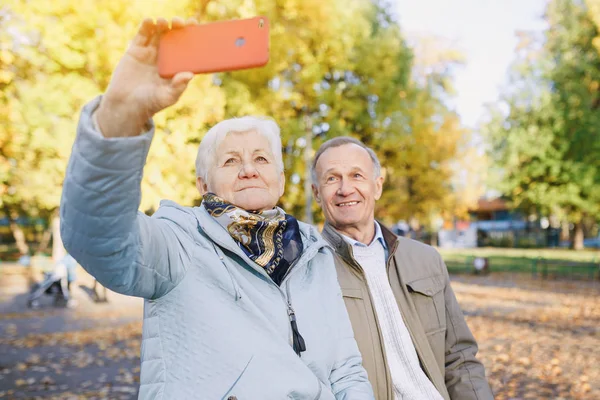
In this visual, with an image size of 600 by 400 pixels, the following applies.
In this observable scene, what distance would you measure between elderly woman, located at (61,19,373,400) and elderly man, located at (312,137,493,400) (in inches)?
17.5

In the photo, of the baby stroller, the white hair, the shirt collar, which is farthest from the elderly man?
the baby stroller

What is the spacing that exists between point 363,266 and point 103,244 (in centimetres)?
165

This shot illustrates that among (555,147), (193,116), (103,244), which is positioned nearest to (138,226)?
(103,244)

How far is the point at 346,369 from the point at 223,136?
3.14 feet

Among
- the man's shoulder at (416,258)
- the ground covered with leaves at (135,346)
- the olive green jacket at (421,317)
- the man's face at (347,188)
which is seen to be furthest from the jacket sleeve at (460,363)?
the ground covered with leaves at (135,346)

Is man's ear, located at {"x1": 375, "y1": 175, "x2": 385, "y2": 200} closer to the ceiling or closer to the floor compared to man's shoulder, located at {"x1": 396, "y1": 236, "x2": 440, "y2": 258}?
closer to the ceiling

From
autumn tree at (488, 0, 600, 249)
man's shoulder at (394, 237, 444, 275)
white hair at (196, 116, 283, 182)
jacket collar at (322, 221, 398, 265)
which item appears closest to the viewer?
white hair at (196, 116, 283, 182)

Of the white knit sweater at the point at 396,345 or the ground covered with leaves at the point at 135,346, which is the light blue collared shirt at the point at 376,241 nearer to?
the white knit sweater at the point at 396,345

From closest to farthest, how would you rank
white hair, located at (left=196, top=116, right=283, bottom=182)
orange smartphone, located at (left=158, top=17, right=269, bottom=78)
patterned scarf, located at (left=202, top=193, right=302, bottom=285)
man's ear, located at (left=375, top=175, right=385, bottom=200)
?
orange smartphone, located at (left=158, top=17, right=269, bottom=78)
patterned scarf, located at (left=202, top=193, right=302, bottom=285)
white hair, located at (left=196, top=116, right=283, bottom=182)
man's ear, located at (left=375, top=175, right=385, bottom=200)

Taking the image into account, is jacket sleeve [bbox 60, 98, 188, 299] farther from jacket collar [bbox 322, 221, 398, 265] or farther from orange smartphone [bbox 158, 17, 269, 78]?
jacket collar [bbox 322, 221, 398, 265]

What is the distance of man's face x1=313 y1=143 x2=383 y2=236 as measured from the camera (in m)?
2.72

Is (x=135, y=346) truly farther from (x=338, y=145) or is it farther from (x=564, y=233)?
(x=564, y=233)

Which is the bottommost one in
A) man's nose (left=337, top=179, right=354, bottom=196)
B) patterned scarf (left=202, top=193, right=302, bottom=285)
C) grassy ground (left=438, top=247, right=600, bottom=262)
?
grassy ground (left=438, top=247, right=600, bottom=262)

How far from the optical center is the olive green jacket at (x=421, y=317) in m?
2.32
